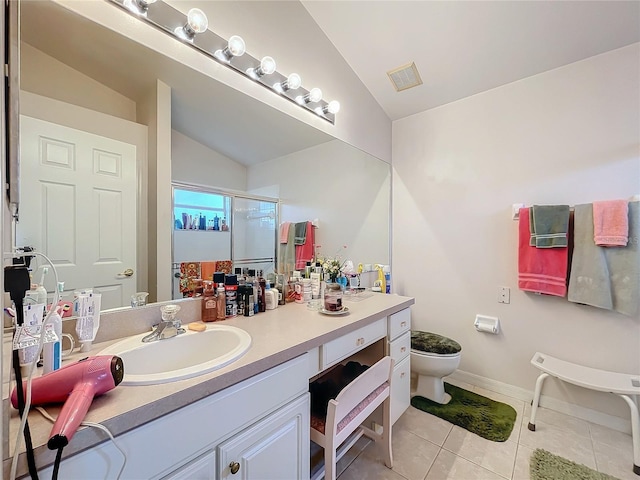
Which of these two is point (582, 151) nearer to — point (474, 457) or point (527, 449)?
point (527, 449)

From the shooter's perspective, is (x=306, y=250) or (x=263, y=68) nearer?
(x=263, y=68)

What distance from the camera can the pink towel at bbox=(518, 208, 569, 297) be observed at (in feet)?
5.90

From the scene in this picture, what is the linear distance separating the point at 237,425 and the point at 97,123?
1.16m

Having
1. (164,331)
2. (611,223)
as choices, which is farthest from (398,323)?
(611,223)

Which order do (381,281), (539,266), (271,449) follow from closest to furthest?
(271,449) < (539,266) < (381,281)

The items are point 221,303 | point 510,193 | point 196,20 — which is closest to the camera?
point 196,20

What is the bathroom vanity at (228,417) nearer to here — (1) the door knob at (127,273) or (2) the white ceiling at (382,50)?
(1) the door knob at (127,273)

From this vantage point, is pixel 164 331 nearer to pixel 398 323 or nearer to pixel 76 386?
pixel 76 386

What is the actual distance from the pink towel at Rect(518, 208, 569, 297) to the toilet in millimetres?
661

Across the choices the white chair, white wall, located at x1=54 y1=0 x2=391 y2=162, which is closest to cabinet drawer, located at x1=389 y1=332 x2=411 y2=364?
the white chair

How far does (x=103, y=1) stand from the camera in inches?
40.3

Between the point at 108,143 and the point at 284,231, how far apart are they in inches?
37.5

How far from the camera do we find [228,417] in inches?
32.5

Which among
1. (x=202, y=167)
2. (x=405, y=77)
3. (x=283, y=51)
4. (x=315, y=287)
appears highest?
(x=405, y=77)
